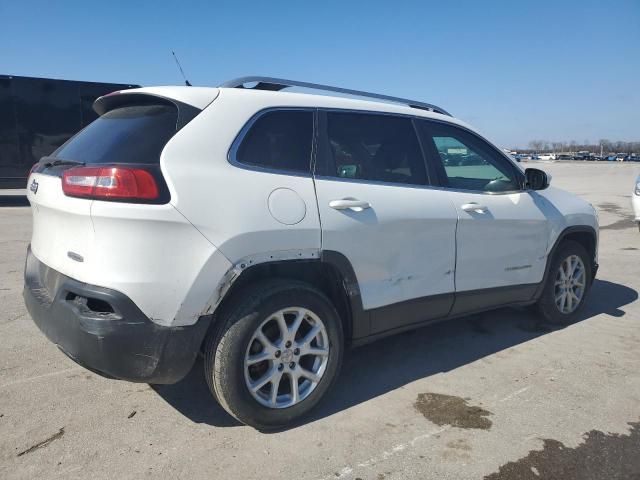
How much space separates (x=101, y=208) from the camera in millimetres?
2426

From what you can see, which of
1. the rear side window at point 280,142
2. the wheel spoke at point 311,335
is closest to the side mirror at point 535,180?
the rear side window at point 280,142

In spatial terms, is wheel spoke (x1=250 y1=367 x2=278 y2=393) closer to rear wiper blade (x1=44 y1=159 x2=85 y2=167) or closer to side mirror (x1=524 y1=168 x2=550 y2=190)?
rear wiper blade (x1=44 y1=159 x2=85 y2=167)

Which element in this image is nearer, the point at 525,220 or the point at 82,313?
the point at 82,313

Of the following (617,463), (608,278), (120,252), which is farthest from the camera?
(608,278)

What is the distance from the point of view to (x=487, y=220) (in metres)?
3.78

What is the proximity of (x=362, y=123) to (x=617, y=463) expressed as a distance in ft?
7.84

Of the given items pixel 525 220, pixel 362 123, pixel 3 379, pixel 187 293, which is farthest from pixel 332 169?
pixel 3 379

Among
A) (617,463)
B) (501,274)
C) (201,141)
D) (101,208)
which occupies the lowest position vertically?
(617,463)

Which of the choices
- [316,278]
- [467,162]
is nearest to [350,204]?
[316,278]

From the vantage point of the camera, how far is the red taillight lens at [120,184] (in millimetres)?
2418

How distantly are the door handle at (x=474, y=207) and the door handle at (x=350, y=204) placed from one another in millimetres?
922

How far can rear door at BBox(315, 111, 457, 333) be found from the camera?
3018 mm

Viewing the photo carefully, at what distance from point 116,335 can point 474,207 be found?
99.9 inches

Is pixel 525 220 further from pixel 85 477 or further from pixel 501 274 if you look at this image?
pixel 85 477
